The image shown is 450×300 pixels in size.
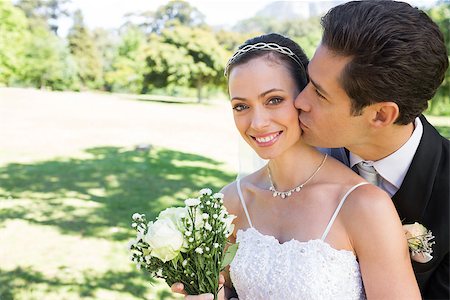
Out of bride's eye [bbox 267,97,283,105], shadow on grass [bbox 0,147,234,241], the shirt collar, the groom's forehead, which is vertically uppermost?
the groom's forehead

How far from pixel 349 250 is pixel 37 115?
2343 centimetres

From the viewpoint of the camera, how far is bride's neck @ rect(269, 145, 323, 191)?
2.43 meters

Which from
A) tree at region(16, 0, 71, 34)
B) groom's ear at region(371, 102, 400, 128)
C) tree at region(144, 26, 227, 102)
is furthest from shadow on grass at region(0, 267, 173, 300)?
tree at region(16, 0, 71, 34)

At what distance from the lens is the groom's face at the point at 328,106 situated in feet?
6.95

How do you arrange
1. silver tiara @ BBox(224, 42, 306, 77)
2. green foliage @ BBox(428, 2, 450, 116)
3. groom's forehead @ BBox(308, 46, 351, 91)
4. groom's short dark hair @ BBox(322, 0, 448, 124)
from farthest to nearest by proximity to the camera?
green foliage @ BBox(428, 2, 450, 116) → silver tiara @ BBox(224, 42, 306, 77) → groom's forehead @ BBox(308, 46, 351, 91) → groom's short dark hair @ BBox(322, 0, 448, 124)

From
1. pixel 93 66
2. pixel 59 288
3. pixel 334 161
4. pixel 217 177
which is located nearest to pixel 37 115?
pixel 217 177

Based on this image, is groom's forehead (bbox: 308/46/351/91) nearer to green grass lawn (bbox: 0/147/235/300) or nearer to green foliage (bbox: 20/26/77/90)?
green grass lawn (bbox: 0/147/235/300)

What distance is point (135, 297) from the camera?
18.9 feet

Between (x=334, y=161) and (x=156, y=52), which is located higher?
(x=334, y=161)

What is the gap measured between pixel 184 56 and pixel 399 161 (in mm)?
35794

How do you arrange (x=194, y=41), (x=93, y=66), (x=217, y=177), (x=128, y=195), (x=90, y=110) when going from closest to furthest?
(x=128, y=195)
(x=217, y=177)
(x=90, y=110)
(x=194, y=41)
(x=93, y=66)

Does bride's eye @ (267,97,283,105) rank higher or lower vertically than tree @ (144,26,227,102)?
higher

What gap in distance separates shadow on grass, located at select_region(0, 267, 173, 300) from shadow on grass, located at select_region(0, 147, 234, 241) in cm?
141

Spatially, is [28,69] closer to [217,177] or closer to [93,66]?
[93,66]
